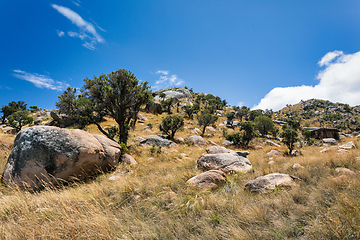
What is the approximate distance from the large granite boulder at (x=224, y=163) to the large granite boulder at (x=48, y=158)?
A: 17.3 feet

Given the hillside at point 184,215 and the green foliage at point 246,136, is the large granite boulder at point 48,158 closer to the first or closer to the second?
the hillside at point 184,215

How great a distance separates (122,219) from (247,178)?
484 centimetres

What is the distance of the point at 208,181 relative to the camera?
15.9 ft

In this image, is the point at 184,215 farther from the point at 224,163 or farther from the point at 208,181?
the point at 224,163

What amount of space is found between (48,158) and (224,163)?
303 inches

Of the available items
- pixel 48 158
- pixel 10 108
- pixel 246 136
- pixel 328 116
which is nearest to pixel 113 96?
pixel 48 158

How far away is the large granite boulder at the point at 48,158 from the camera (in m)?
4.88

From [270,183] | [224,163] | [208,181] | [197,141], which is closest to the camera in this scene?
[270,183]

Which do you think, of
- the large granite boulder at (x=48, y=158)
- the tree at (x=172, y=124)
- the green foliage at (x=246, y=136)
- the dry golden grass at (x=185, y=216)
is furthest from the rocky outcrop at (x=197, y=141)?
the dry golden grass at (x=185, y=216)

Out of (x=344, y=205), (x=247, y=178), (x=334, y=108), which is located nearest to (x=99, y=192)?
(x=247, y=178)

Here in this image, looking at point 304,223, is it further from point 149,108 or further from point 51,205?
point 149,108

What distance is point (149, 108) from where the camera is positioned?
144ft

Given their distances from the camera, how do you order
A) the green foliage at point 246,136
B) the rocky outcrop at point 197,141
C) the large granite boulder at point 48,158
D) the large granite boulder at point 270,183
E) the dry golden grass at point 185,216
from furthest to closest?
the green foliage at point 246,136 < the rocky outcrop at point 197,141 < the large granite boulder at point 48,158 < the large granite boulder at point 270,183 < the dry golden grass at point 185,216

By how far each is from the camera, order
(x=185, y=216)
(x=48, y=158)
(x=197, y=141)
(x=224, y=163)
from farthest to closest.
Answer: (x=197, y=141)
(x=224, y=163)
(x=48, y=158)
(x=185, y=216)
